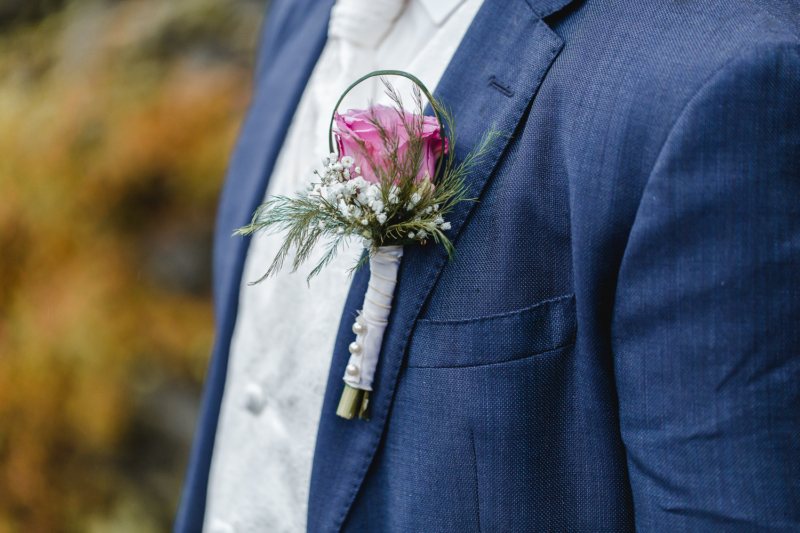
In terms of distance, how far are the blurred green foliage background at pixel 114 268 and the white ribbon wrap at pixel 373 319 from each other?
2107mm

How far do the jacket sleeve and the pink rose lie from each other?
0.28m

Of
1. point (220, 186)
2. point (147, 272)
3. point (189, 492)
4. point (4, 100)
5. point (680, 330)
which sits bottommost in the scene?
point (189, 492)

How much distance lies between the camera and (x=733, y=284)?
22.7 inches

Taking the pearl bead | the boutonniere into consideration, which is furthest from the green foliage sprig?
the pearl bead

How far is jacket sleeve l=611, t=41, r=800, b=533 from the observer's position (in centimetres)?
57

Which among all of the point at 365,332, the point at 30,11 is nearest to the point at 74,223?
the point at 30,11

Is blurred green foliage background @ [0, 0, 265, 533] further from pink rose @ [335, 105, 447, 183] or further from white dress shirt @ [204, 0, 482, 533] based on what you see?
pink rose @ [335, 105, 447, 183]

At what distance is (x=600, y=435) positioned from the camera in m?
0.73

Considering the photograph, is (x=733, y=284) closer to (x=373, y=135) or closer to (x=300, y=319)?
(x=373, y=135)

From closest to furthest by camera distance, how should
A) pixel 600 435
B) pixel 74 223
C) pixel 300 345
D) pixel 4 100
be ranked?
pixel 600 435
pixel 300 345
pixel 74 223
pixel 4 100

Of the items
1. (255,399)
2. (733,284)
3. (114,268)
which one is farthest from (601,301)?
(114,268)

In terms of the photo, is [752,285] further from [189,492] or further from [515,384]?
[189,492]

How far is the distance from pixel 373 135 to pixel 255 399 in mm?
613

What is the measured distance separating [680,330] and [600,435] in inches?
8.2
